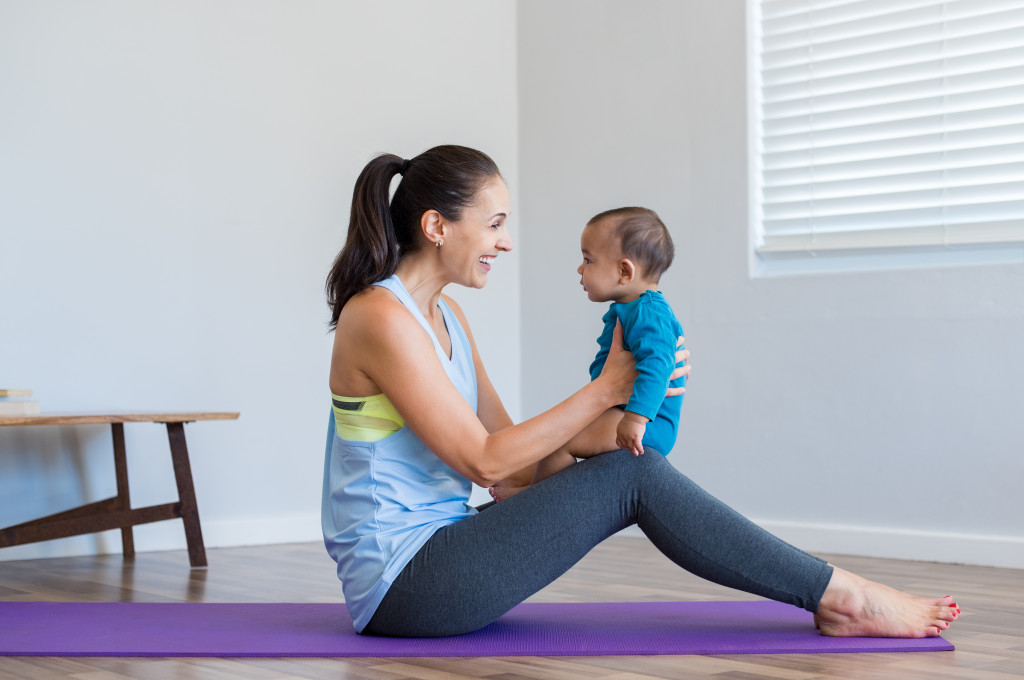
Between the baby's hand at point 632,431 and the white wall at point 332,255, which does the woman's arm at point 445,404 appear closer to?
the baby's hand at point 632,431

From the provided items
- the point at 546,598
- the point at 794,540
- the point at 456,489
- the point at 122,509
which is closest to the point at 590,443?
the point at 456,489

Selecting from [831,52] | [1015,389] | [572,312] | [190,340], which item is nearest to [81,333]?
[190,340]

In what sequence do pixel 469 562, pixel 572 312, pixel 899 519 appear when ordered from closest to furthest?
pixel 469 562
pixel 899 519
pixel 572 312

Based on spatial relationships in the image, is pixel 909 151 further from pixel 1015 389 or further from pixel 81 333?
pixel 81 333

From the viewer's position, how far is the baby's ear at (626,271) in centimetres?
213

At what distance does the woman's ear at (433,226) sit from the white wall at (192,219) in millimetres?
1853

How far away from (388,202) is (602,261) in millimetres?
430

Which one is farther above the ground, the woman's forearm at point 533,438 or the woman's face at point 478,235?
the woman's face at point 478,235

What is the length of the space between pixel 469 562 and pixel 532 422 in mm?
264

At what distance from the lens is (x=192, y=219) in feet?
12.2

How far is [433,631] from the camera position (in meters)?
2.01

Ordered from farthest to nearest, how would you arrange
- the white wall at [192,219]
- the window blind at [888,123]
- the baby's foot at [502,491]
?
1. the white wall at [192,219]
2. the window blind at [888,123]
3. the baby's foot at [502,491]

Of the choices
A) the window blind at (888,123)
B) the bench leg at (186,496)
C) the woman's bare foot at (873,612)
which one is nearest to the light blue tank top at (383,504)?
the woman's bare foot at (873,612)

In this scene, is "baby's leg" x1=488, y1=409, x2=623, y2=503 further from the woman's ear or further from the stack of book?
the stack of book
